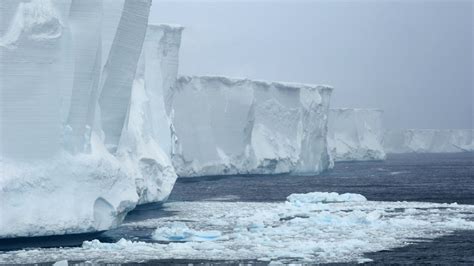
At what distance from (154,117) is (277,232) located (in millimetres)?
10259

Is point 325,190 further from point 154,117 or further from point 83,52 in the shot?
point 83,52

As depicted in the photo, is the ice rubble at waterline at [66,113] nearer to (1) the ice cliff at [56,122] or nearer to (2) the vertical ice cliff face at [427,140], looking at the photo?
(1) the ice cliff at [56,122]

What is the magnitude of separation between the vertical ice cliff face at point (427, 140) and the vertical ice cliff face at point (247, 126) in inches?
1431

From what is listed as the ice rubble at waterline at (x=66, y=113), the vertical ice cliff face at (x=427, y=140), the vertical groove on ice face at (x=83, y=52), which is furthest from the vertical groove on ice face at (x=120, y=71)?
the vertical ice cliff face at (x=427, y=140)

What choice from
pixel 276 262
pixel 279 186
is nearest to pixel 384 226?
pixel 276 262

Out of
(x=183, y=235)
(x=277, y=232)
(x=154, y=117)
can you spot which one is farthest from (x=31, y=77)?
(x=154, y=117)

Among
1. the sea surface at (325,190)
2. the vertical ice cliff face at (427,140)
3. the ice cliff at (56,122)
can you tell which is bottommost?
the vertical ice cliff face at (427,140)

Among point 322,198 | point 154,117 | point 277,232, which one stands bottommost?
point 322,198

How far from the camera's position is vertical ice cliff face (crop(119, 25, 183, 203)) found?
19.9 metres

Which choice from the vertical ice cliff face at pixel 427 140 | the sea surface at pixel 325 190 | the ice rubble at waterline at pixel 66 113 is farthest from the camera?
the vertical ice cliff face at pixel 427 140

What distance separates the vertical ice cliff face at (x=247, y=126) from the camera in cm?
3278

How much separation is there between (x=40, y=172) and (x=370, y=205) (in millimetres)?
10318

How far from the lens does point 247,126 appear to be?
3403 cm

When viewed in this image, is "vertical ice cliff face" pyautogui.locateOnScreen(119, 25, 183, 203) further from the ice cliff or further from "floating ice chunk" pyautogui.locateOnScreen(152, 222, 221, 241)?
the ice cliff
